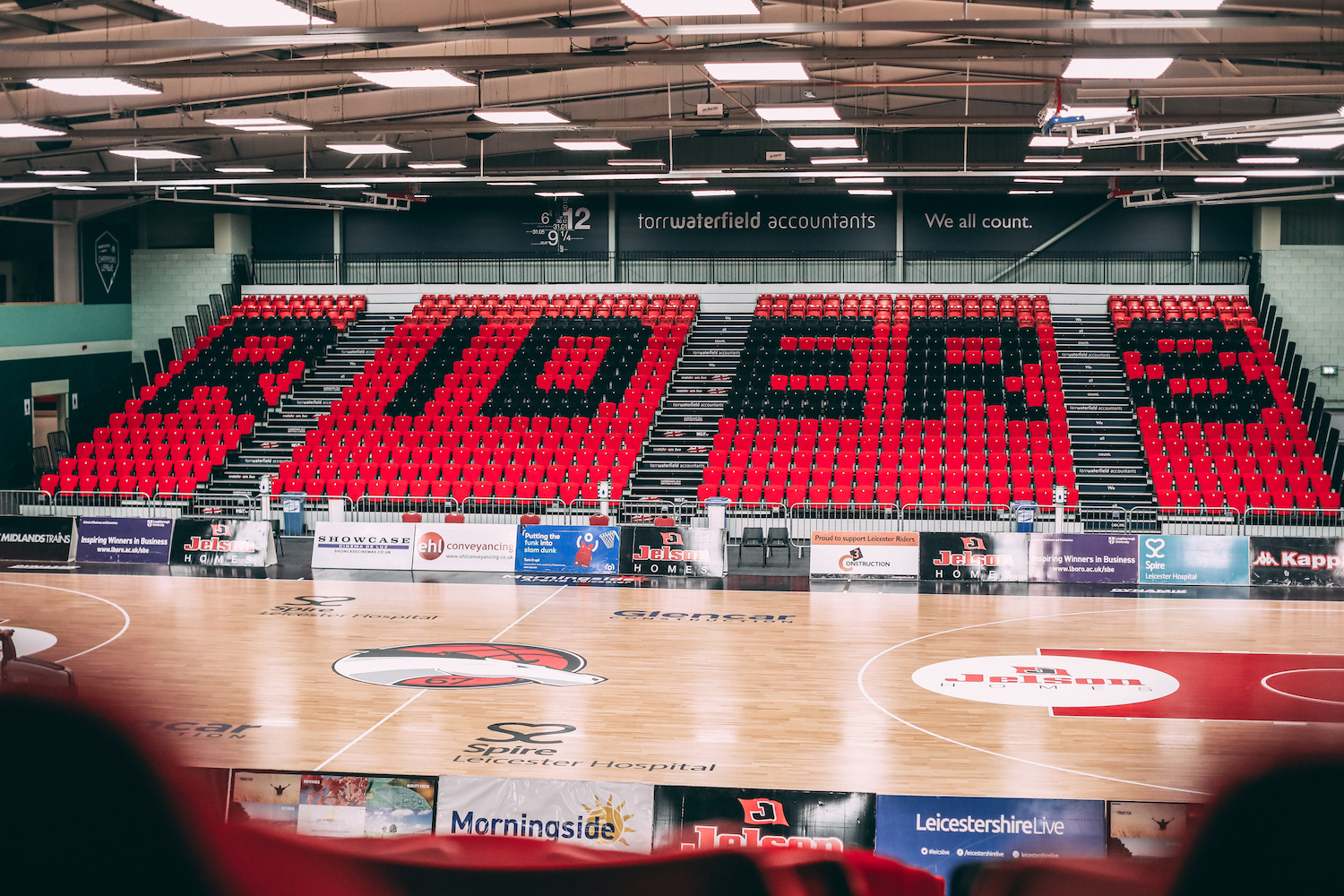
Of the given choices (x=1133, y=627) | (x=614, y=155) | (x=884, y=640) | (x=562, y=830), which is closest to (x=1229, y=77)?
(x=1133, y=627)

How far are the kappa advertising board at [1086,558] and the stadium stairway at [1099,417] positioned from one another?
3.68m

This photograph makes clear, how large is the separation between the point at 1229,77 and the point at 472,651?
1263 centimetres

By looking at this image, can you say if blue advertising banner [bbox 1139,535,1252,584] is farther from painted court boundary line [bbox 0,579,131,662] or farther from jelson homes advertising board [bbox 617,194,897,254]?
Result: painted court boundary line [bbox 0,579,131,662]

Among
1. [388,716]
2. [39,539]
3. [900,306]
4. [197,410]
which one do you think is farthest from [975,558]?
[197,410]

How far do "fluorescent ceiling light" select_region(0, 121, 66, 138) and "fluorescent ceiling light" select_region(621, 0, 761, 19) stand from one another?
9979 mm

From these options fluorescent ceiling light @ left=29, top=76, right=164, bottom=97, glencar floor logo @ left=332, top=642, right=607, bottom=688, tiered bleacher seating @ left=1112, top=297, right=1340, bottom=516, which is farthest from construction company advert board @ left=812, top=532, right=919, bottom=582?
fluorescent ceiling light @ left=29, top=76, right=164, bottom=97

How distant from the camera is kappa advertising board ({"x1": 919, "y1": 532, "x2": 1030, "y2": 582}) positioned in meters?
19.3

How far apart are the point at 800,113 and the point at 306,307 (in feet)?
72.8

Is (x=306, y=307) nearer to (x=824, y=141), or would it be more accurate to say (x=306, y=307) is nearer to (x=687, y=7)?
(x=824, y=141)

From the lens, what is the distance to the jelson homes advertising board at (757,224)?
31844mm

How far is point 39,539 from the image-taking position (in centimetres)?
2116

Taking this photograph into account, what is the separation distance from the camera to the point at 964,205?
31.5 metres

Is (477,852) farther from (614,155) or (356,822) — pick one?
(614,155)

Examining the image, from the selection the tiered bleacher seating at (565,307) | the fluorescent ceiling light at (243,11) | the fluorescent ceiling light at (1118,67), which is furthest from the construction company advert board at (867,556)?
the fluorescent ceiling light at (243,11)
